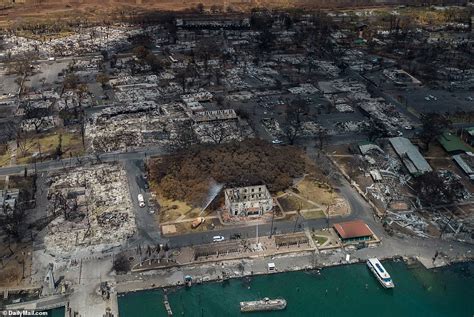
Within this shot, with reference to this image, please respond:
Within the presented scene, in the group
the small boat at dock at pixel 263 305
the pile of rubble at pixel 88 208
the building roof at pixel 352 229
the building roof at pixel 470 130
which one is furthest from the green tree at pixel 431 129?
the pile of rubble at pixel 88 208

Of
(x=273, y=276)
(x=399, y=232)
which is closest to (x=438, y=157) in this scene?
(x=399, y=232)

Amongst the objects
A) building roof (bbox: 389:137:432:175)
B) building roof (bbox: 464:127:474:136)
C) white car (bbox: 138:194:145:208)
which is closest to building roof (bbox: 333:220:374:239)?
building roof (bbox: 389:137:432:175)

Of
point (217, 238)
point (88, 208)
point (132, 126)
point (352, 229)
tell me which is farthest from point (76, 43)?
point (352, 229)

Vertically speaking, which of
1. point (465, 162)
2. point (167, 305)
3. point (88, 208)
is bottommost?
point (167, 305)

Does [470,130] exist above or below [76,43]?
below

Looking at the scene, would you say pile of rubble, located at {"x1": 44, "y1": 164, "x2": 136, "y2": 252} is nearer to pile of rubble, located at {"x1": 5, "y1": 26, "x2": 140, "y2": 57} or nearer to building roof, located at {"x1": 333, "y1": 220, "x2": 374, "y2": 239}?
building roof, located at {"x1": 333, "y1": 220, "x2": 374, "y2": 239}

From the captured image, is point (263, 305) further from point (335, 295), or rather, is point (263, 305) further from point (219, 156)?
point (219, 156)
